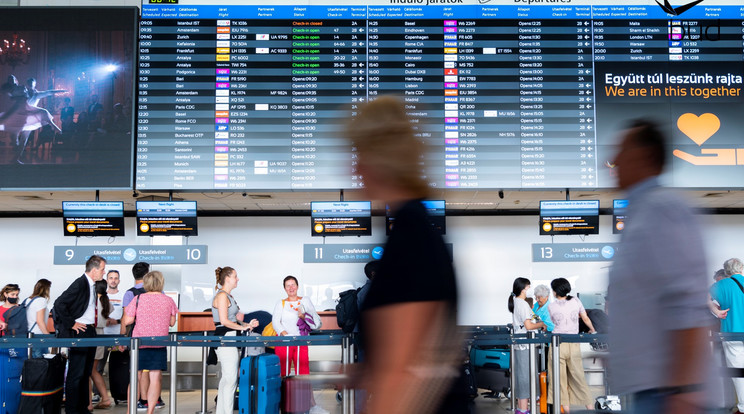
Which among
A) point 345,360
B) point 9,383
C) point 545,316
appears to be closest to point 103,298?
point 9,383

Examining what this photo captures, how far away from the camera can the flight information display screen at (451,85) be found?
24.8ft

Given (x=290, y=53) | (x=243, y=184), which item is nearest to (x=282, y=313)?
(x=243, y=184)

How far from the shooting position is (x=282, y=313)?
741 cm

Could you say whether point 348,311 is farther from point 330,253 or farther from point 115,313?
point 115,313

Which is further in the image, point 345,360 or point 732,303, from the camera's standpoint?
point 732,303

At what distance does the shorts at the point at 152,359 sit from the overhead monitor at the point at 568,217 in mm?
4149

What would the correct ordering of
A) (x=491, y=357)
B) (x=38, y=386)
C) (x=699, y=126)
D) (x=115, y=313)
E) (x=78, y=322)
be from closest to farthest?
1. (x=38, y=386)
2. (x=78, y=322)
3. (x=699, y=126)
4. (x=115, y=313)
5. (x=491, y=357)

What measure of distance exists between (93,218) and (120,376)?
1871 millimetres

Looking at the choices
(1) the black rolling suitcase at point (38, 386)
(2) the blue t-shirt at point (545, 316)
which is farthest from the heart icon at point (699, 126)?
(1) the black rolling suitcase at point (38, 386)

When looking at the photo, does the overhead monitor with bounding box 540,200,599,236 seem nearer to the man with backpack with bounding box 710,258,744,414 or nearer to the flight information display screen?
the flight information display screen

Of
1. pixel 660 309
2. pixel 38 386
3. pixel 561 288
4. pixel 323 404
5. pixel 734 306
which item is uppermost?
pixel 660 309

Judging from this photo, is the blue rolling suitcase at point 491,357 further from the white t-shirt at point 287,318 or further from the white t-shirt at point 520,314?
the white t-shirt at point 287,318

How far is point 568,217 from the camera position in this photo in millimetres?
8125

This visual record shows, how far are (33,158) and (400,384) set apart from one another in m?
7.12
